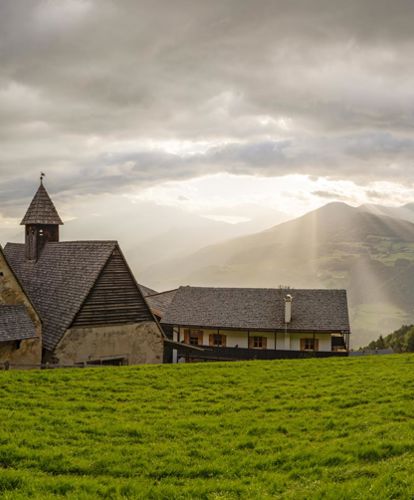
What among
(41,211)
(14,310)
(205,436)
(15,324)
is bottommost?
(205,436)

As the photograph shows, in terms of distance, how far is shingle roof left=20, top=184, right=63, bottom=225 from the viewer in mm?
40156

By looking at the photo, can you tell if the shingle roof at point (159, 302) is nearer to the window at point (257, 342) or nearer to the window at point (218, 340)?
the window at point (218, 340)

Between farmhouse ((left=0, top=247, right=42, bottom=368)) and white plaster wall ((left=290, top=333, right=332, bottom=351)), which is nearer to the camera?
farmhouse ((left=0, top=247, right=42, bottom=368))

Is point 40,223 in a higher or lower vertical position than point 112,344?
higher

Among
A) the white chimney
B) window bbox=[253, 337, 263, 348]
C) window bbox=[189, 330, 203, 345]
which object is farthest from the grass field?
window bbox=[189, 330, 203, 345]

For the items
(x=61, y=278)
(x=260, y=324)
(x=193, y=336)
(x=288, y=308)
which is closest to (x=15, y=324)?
(x=61, y=278)

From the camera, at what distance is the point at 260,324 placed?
141ft

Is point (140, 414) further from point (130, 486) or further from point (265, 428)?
point (130, 486)

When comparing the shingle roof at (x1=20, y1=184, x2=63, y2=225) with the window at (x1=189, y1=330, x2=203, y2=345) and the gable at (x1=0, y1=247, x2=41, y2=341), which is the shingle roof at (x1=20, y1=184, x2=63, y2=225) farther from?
the window at (x1=189, y1=330, x2=203, y2=345)

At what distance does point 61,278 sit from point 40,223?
25.1 feet

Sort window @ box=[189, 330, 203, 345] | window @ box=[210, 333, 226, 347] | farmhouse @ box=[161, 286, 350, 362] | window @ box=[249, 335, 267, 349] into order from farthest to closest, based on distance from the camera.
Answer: window @ box=[189, 330, 203, 345] < window @ box=[210, 333, 226, 347] < window @ box=[249, 335, 267, 349] < farmhouse @ box=[161, 286, 350, 362]

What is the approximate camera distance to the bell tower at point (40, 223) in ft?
129

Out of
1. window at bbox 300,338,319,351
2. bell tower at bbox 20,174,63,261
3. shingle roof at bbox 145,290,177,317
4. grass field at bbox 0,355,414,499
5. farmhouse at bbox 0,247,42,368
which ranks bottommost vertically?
grass field at bbox 0,355,414,499

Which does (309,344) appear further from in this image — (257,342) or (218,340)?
(218,340)
